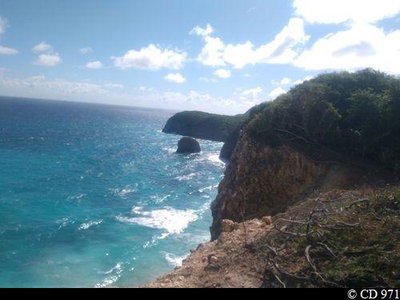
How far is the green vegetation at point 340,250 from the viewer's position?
861 cm

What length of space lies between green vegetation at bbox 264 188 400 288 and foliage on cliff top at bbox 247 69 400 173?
11483 millimetres

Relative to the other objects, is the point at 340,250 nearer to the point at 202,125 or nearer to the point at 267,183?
the point at 267,183

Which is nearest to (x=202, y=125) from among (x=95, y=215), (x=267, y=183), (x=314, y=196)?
(x=95, y=215)

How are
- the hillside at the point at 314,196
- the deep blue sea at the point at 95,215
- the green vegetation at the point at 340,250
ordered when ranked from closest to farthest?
the green vegetation at the point at 340,250
the hillside at the point at 314,196
the deep blue sea at the point at 95,215

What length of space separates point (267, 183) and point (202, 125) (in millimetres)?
92932

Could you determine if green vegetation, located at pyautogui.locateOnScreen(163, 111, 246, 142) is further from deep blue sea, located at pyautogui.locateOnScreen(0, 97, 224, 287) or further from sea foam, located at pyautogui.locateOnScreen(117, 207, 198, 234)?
sea foam, located at pyautogui.locateOnScreen(117, 207, 198, 234)

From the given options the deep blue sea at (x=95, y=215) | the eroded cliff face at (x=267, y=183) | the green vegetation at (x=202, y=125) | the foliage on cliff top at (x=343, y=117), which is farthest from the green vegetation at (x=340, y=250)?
the green vegetation at (x=202, y=125)

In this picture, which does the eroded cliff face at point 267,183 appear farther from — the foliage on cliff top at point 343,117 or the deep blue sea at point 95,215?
the deep blue sea at point 95,215

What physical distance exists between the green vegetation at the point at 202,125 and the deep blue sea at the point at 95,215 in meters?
40.6

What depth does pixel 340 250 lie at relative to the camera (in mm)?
9773

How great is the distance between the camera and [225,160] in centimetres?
7606

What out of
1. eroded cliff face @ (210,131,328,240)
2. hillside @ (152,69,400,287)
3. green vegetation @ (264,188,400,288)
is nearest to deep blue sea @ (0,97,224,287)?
eroded cliff face @ (210,131,328,240)

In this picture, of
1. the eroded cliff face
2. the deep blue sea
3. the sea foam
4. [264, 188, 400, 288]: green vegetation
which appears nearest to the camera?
[264, 188, 400, 288]: green vegetation

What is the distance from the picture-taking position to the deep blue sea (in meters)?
25.7
